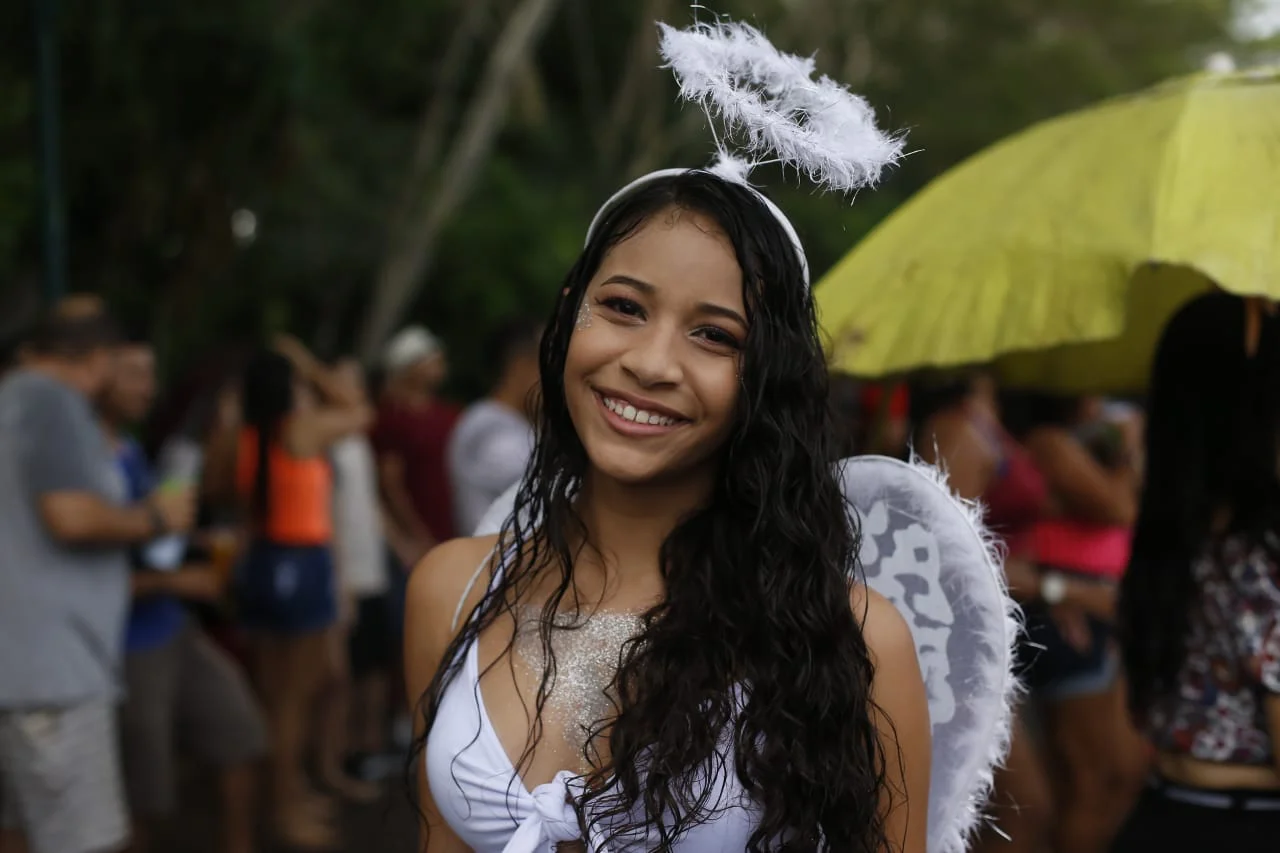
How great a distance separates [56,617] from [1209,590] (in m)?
3.15

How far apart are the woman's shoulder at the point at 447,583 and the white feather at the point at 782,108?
0.70 meters

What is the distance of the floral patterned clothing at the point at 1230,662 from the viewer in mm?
2584

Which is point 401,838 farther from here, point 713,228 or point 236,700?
point 713,228

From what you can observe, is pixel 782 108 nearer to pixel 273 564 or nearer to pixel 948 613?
pixel 948 613

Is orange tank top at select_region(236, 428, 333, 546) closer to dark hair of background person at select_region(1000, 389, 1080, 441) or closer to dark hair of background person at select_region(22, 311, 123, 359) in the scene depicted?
dark hair of background person at select_region(22, 311, 123, 359)

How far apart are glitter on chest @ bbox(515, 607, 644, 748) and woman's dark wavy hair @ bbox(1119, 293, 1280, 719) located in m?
1.25

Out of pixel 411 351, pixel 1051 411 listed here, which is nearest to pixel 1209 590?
pixel 1051 411

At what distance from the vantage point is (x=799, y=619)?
1.93 meters

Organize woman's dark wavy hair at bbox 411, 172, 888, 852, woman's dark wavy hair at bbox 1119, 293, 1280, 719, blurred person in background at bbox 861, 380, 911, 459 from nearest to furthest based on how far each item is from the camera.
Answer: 1. woman's dark wavy hair at bbox 411, 172, 888, 852
2. woman's dark wavy hair at bbox 1119, 293, 1280, 719
3. blurred person in background at bbox 861, 380, 911, 459

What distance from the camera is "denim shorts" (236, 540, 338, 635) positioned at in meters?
5.80

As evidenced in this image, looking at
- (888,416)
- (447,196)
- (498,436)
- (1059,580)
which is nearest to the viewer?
(888,416)

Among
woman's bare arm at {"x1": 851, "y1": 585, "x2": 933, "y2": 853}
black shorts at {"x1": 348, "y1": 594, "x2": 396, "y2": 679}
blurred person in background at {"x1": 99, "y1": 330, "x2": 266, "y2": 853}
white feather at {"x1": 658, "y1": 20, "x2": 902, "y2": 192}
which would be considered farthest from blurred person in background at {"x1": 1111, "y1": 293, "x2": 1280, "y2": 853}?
black shorts at {"x1": 348, "y1": 594, "x2": 396, "y2": 679}

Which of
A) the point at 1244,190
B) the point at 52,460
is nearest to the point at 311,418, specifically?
the point at 52,460

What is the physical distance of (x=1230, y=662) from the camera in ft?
8.73
